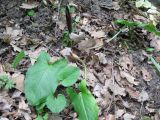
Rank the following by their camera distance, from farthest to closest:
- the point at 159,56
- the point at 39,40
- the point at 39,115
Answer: the point at 159,56 < the point at 39,40 < the point at 39,115

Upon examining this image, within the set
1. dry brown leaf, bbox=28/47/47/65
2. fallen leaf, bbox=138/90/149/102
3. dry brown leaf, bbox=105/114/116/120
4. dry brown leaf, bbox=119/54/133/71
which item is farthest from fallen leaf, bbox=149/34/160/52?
dry brown leaf, bbox=28/47/47/65

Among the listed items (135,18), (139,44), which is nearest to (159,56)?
(139,44)

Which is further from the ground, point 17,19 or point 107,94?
point 17,19

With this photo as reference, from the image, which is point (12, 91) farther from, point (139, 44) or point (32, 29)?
point (139, 44)

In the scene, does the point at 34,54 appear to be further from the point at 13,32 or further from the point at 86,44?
the point at 86,44

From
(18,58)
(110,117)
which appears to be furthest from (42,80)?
(110,117)

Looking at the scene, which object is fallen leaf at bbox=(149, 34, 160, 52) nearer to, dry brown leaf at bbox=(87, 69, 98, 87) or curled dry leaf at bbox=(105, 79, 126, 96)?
curled dry leaf at bbox=(105, 79, 126, 96)

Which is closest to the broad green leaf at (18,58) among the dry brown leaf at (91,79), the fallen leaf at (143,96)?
the dry brown leaf at (91,79)
